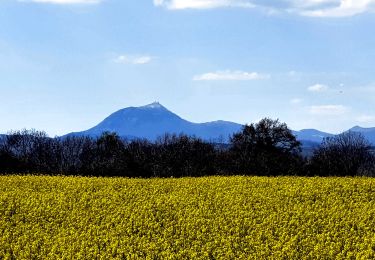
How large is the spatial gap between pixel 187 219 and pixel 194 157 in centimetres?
5778

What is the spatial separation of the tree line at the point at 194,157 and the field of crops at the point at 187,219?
34.3 m

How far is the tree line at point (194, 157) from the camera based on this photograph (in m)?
67.4

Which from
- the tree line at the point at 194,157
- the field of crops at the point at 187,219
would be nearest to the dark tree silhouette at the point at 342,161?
the tree line at the point at 194,157

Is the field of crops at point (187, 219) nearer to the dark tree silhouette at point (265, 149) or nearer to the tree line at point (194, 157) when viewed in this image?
the tree line at point (194, 157)

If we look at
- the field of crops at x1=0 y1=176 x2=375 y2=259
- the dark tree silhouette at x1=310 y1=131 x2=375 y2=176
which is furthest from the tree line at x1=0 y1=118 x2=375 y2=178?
the field of crops at x1=0 y1=176 x2=375 y2=259

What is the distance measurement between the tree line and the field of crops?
34287mm

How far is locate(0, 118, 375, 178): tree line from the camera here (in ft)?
221

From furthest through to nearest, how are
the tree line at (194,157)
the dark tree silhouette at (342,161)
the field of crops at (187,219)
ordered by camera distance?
the dark tree silhouette at (342,161), the tree line at (194,157), the field of crops at (187,219)

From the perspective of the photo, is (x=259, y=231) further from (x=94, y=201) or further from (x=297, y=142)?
(x=297, y=142)

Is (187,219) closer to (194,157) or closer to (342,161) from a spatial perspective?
(194,157)

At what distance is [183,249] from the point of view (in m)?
16.4

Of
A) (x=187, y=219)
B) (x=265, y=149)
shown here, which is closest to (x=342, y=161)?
(x=265, y=149)

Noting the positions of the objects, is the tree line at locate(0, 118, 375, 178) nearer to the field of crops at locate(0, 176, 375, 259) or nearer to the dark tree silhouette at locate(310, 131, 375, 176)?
the dark tree silhouette at locate(310, 131, 375, 176)

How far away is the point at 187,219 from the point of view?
20609 millimetres
